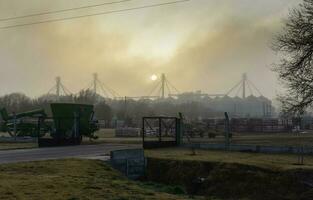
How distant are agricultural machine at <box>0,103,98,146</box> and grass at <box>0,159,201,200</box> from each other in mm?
16650

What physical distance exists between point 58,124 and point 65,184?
26.5 metres

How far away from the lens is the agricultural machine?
123ft

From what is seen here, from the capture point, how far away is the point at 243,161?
67.7ft

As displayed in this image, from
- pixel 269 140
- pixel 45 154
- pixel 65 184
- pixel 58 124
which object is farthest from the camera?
pixel 269 140

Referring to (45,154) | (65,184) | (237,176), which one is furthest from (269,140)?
(65,184)

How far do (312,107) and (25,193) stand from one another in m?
19.7

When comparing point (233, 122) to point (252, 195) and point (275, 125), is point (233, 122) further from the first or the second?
point (252, 195)

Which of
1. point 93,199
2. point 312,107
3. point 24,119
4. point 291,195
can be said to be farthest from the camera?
point 24,119

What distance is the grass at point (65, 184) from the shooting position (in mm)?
12461

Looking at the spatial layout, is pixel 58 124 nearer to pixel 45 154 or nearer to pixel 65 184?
pixel 45 154

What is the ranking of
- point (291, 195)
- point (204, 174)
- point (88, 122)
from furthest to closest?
point (88, 122) → point (204, 174) → point (291, 195)

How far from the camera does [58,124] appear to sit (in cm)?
4012

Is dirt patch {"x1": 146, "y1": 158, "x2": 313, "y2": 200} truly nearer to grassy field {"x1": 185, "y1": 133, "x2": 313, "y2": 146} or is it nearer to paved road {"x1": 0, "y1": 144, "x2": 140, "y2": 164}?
paved road {"x1": 0, "y1": 144, "x2": 140, "y2": 164}

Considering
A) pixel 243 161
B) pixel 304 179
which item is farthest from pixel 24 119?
pixel 304 179
